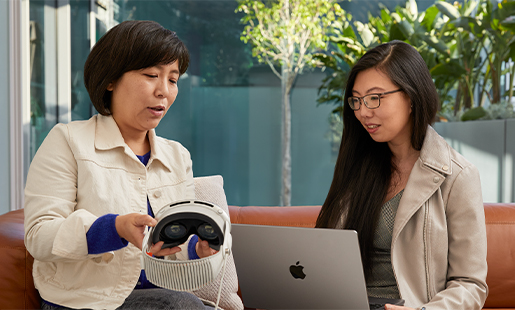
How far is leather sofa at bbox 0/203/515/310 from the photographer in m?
1.34

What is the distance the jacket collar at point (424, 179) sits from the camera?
1310mm

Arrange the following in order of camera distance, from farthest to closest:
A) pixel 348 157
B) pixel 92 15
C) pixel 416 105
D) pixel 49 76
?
pixel 92 15, pixel 49 76, pixel 348 157, pixel 416 105

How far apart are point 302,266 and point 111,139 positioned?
0.60m

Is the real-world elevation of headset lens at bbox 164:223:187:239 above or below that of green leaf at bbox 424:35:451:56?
below

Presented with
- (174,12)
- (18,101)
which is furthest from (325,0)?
(18,101)

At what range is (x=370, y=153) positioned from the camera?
1599mm

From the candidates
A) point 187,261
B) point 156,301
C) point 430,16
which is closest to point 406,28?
point 430,16

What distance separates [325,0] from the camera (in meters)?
4.12

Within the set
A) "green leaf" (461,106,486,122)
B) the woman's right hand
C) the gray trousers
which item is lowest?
the gray trousers

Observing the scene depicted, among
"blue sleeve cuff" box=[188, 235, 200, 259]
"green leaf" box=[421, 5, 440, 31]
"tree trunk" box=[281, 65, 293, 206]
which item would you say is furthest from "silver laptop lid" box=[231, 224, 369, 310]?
"tree trunk" box=[281, 65, 293, 206]

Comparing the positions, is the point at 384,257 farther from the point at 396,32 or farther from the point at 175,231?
the point at 396,32

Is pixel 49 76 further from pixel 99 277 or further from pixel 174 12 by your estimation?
pixel 99 277

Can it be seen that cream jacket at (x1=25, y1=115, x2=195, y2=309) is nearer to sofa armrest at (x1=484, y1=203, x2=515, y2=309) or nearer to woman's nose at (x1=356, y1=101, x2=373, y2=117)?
woman's nose at (x1=356, y1=101, x2=373, y2=117)

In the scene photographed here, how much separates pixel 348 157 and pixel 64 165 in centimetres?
97
